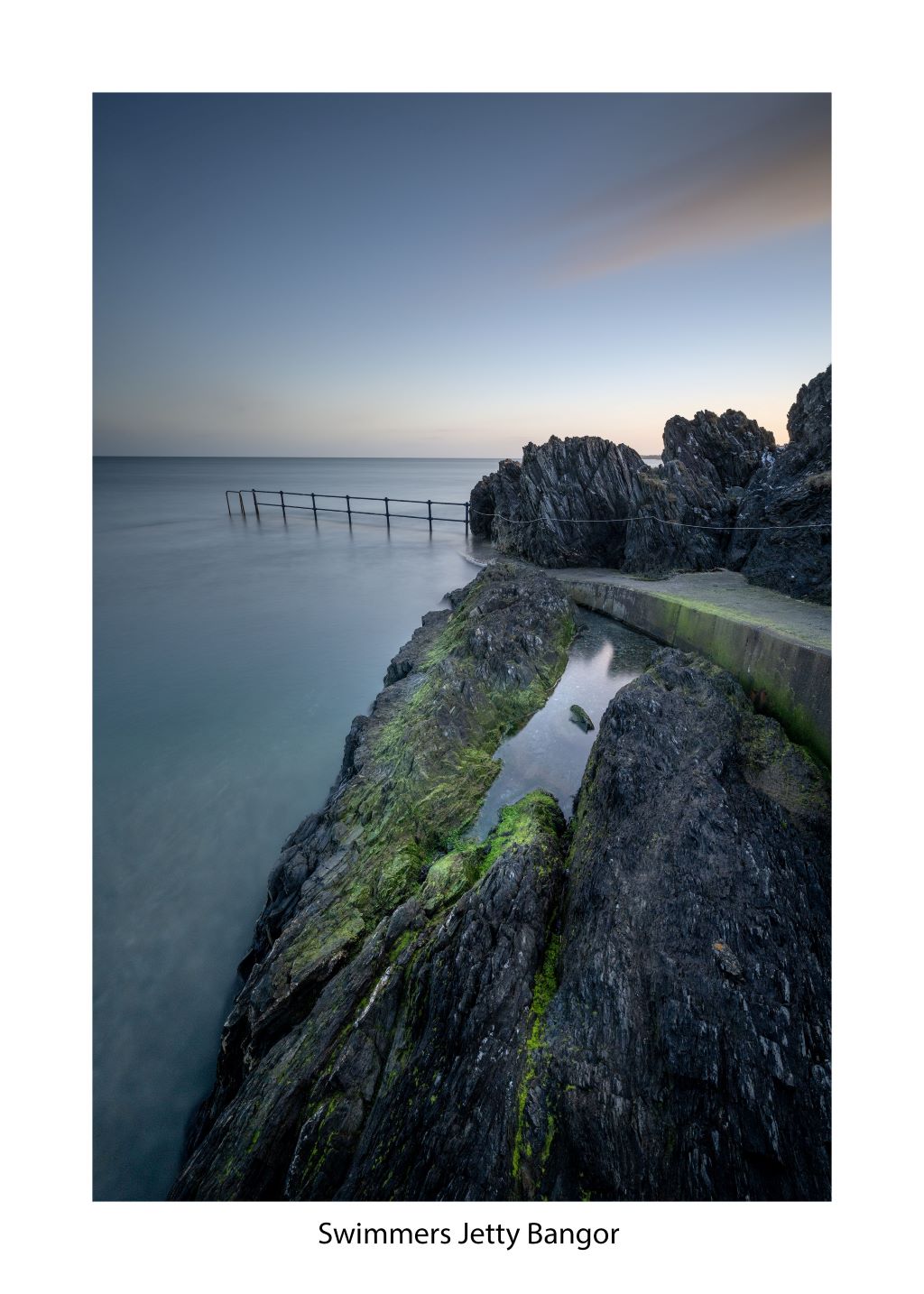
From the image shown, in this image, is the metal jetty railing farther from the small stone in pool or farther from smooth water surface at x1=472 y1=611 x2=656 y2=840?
the small stone in pool

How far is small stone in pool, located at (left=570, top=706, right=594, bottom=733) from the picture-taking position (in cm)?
765

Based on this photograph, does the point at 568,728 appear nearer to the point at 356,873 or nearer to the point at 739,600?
the point at 356,873

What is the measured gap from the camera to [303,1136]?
300cm

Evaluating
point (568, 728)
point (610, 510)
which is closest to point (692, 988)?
point (568, 728)

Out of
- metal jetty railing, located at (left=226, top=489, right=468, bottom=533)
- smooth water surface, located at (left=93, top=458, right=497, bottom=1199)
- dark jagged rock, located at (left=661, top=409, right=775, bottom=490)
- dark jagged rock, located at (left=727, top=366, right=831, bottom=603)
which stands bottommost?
smooth water surface, located at (left=93, top=458, right=497, bottom=1199)

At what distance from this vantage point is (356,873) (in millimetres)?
5215

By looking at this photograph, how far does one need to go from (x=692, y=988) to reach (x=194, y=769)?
8575 millimetres

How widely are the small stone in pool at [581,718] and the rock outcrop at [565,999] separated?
78.4 inches

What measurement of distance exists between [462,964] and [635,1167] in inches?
54.1

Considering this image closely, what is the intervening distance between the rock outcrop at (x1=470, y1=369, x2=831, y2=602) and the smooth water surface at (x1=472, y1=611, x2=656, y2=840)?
3.36 metres

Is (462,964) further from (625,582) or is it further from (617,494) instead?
(617,494)

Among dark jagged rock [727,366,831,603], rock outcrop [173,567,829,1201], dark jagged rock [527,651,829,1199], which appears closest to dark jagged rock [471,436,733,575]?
dark jagged rock [727,366,831,603]

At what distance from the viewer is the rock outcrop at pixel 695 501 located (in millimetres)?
10180

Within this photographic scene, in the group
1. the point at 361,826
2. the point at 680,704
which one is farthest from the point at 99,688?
the point at 680,704
